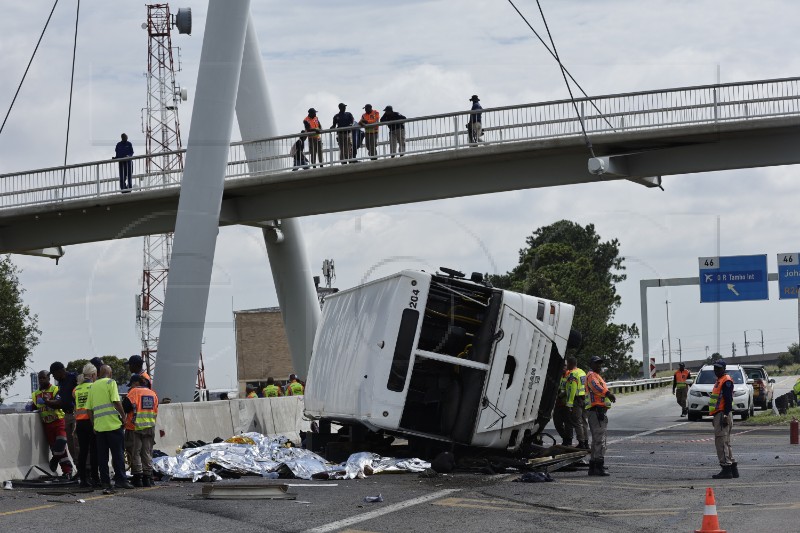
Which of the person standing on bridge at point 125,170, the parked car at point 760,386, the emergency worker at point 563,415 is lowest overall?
the parked car at point 760,386

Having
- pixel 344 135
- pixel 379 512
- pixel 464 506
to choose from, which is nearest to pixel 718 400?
pixel 464 506

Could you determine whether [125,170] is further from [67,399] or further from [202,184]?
[67,399]

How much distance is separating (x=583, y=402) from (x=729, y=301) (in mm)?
32726

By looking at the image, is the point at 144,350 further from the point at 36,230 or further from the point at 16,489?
the point at 16,489

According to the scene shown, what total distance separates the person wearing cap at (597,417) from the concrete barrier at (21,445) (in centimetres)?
772

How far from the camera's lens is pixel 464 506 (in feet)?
43.7

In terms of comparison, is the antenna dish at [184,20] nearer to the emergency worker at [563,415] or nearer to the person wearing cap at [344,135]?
the person wearing cap at [344,135]

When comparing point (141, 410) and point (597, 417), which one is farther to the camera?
point (597, 417)

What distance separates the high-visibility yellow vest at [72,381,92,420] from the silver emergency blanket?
5.98ft

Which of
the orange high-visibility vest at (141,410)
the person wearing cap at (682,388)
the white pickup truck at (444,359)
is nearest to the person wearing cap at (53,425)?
the orange high-visibility vest at (141,410)

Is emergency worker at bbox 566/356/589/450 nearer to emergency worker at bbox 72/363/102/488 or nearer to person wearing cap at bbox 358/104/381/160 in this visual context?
emergency worker at bbox 72/363/102/488

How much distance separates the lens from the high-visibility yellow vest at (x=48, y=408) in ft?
54.2

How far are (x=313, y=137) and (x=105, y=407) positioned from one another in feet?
56.8

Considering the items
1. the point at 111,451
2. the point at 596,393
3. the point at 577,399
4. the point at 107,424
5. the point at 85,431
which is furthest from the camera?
the point at 577,399
